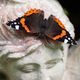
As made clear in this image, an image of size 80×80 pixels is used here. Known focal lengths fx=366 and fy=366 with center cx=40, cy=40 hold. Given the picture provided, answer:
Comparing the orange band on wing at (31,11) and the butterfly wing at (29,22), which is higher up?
the orange band on wing at (31,11)

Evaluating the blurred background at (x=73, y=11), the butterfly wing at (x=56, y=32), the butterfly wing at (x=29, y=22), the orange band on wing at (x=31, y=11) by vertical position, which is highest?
the orange band on wing at (x=31, y=11)

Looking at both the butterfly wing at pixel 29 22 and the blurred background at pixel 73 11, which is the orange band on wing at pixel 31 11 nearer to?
the butterfly wing at pixel 29 22

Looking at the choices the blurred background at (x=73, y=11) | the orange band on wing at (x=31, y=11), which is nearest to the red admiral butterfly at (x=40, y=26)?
the orange band on wing at (x=31, y=11)

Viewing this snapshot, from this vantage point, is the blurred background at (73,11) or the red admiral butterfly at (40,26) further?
the blurred background at (73,11)

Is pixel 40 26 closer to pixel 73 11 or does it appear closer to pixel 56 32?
pixel 56 32

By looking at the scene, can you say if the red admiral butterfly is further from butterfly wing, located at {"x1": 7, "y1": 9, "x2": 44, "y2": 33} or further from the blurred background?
the blurred background

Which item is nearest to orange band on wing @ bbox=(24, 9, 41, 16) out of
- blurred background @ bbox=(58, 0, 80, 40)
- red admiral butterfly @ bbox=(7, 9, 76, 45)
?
red admiral butterfly @ bbox=(7, 9, 76, 45)
